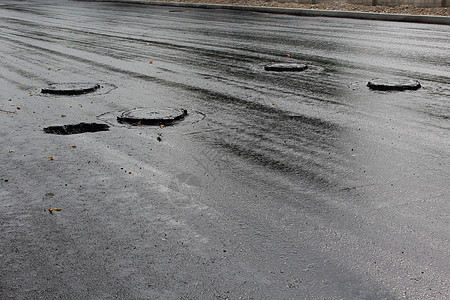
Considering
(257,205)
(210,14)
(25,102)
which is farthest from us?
(210,14)

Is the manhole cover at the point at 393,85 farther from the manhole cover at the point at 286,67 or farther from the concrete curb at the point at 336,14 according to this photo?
the concrete curb at the point at 336,14

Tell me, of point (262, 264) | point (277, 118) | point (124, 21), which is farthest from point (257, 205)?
point (124, 21)

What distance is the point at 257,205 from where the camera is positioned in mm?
4418

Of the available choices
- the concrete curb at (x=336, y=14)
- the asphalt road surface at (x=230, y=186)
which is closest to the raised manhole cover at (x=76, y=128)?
the asphalt road surface at (x=230, y=186)

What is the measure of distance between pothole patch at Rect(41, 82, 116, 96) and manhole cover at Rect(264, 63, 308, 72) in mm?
2966

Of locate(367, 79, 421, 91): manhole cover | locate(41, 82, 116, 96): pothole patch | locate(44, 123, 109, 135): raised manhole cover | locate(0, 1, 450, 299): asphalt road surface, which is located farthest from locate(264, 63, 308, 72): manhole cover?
locate(44, 123, 109, 135): raised manhole cover

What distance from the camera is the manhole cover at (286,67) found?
10.4 metres

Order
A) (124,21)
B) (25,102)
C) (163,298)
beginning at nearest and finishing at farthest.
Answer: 1. (163,298)
2. (25,102)
3. (124,21)

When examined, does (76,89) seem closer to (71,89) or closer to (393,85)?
(71,89)

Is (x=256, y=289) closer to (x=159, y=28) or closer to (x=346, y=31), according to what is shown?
(x=346, y=31)

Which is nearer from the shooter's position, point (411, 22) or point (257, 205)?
point (257, 205)

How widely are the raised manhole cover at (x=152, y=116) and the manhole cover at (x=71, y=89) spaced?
173 centimetres

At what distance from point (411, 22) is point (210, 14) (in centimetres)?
908

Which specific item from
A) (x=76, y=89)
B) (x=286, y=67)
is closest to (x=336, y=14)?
(x=286, y=67)
